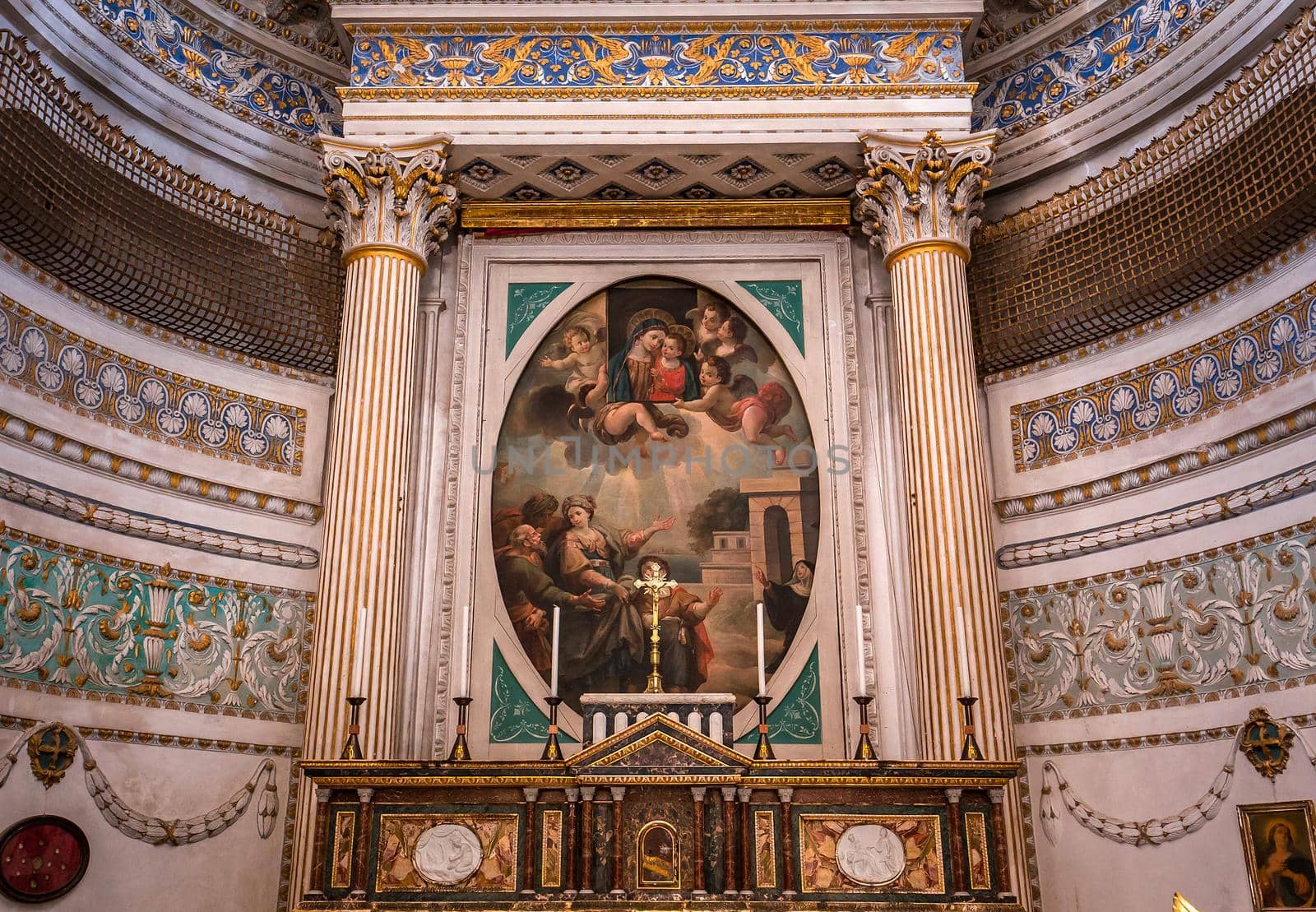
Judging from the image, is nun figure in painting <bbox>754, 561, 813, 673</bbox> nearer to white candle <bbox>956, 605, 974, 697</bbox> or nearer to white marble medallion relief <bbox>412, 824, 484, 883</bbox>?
white candle <bbox>956, 605, 974, 697</bbox>

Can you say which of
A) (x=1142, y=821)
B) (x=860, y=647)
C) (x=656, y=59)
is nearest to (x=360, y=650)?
(x=860, y=647)

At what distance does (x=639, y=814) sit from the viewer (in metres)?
6.32

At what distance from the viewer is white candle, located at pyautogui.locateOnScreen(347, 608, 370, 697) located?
828cm

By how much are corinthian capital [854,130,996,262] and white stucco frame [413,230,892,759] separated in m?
0.91

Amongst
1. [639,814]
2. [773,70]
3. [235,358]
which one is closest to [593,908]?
[639,814]

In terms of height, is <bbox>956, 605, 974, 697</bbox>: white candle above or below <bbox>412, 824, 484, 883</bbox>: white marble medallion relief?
above

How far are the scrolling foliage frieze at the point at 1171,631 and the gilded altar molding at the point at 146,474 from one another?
5.76 meters

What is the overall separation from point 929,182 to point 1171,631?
3.76 m

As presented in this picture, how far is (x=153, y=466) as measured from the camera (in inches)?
368

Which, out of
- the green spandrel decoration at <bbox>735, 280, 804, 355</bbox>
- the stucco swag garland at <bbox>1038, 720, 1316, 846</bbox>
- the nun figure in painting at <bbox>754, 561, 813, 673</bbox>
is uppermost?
the green spandrel decoration at <bbox>735, 280, 804, 355</bbox>

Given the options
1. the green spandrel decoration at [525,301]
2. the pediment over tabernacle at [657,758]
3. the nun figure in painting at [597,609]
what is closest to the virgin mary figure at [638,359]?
the green spandrel decoration at [525,301]

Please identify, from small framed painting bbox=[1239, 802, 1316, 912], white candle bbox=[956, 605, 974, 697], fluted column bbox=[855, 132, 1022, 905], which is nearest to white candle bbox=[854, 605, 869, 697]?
fluted column bbox=[855, 132, 1022, 905]

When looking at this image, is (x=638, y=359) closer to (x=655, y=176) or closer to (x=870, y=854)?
(x=655, y=176)

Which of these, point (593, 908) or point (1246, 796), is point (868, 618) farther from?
point (593, 908)
